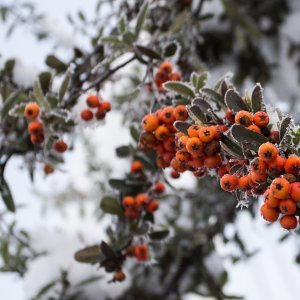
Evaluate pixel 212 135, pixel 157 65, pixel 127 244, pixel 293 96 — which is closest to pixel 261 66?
pixel 293 96

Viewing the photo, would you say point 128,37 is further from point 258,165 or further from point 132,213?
point 258,165

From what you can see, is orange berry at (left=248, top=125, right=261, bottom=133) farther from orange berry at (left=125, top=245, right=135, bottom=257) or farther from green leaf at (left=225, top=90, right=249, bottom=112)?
orange berry at (left=125, top=245, right=135, bottom=257)

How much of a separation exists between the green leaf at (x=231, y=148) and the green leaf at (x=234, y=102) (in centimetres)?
14

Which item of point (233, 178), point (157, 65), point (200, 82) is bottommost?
point (233, 178)

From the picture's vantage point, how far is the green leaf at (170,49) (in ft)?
7.12

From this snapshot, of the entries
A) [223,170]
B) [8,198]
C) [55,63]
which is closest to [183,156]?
[223,170]

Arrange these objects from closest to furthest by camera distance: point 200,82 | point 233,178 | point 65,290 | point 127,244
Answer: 1. point 233,178
2. point 200,82
3. point 127,244
4. point 65,290

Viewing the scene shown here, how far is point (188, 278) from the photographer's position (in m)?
3.78

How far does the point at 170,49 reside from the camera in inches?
85.7

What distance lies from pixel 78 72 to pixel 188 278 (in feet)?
7.48

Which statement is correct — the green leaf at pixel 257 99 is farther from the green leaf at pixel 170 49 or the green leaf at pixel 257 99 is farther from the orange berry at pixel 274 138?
the green leaf at pixel 170 49

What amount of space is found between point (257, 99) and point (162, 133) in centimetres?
39

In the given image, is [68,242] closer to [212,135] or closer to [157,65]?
[157,65]

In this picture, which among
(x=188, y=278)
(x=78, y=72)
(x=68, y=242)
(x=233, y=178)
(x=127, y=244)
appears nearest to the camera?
(x=233, y=178)
